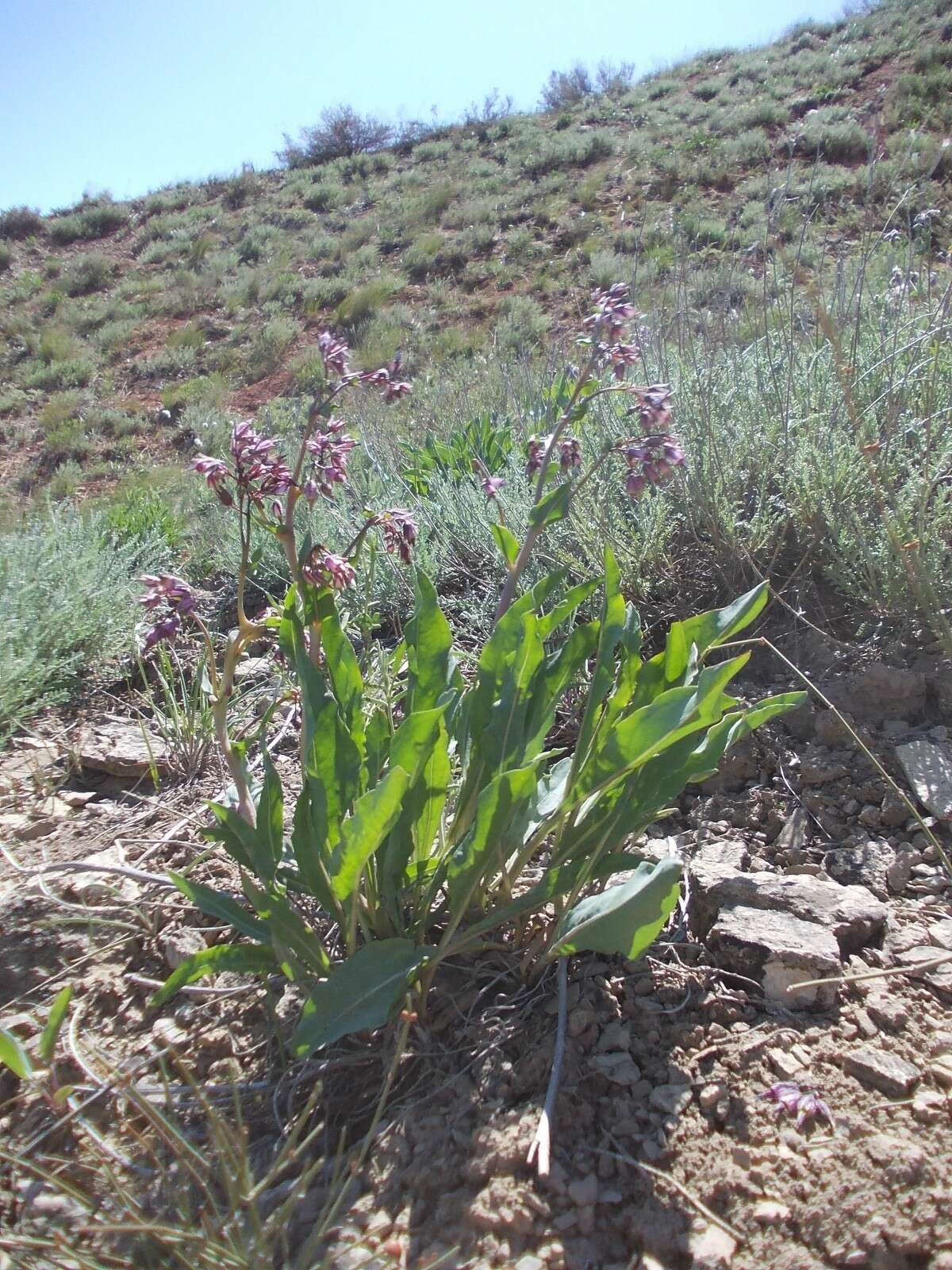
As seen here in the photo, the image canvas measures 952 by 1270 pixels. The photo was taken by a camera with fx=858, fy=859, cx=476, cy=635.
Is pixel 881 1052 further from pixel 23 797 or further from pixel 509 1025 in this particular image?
pixel 23 797

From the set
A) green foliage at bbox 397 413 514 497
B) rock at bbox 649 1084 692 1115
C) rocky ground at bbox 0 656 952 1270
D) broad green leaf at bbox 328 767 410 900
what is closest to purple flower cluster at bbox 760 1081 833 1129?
rocky ground at bbox 0 656 952 1270

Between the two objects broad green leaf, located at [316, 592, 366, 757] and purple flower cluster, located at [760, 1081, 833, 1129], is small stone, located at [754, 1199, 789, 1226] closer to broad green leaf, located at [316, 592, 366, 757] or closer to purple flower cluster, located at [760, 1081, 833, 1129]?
purple flower cluster, located at [760, 1081, 833, 1129]

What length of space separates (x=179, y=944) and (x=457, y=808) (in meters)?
0.65

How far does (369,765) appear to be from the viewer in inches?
65.9

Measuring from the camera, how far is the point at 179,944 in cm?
178

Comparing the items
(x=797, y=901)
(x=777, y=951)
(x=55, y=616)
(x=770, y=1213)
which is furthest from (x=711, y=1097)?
(x=55, y=616)

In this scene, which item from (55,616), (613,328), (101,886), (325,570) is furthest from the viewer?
(55,616)

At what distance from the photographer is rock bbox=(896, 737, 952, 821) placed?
1.95 meters

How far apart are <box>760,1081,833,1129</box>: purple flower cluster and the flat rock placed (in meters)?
0.35

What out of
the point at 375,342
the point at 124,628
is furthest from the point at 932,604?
the point at 375,342

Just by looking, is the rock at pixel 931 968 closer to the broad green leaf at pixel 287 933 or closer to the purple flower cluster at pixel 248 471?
the broad green leaf at pixel 287 933

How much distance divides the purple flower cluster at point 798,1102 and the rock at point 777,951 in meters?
0.20

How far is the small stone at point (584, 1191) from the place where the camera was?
1.24 meters

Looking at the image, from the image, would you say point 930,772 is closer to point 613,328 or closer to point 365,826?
point 613,328
